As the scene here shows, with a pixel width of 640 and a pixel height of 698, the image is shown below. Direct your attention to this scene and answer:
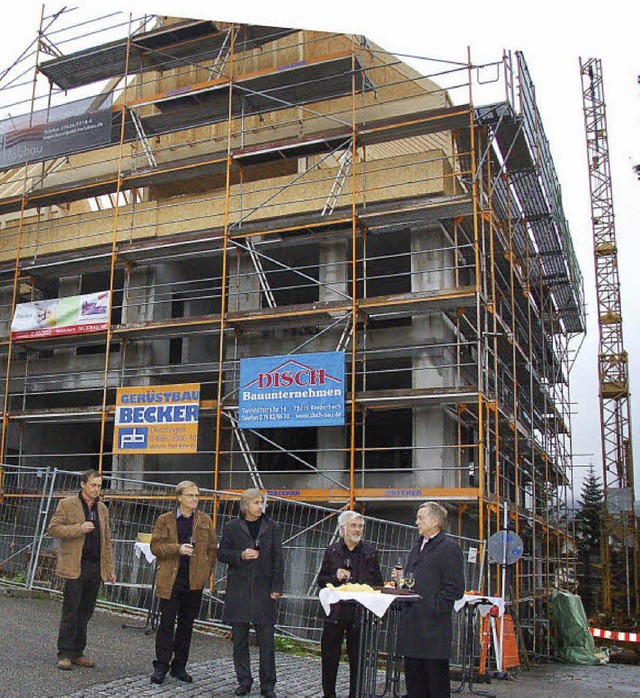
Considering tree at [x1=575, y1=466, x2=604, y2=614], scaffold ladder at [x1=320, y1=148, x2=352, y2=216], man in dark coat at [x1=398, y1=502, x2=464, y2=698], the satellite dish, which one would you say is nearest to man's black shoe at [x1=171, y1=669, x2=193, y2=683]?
man in dark coat at [x1=398, y1=502, x2=464, y2=698]

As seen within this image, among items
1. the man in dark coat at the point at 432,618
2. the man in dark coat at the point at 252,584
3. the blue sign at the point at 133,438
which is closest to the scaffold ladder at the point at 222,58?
the blue sign at the point at 133,438

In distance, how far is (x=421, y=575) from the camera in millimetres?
6125

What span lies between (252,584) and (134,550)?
6384 mm

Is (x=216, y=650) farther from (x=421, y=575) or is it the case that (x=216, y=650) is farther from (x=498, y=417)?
(x=498, y=417)

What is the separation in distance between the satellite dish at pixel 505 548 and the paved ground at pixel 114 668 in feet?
6.53

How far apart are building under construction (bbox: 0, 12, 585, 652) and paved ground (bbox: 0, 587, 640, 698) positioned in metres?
7.07

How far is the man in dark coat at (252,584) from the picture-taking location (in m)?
6.91

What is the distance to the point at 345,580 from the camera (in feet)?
23.5

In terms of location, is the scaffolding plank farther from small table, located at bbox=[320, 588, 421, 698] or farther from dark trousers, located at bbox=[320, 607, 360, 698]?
small table, located at bbox=[320, 588, 421, 698]

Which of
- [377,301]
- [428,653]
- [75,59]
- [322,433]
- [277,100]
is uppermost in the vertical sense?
[75,59]

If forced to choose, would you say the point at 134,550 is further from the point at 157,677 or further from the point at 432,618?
the point at 432,618

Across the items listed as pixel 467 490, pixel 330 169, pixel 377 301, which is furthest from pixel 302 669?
pixel 330 169

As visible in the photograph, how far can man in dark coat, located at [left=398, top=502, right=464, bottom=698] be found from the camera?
591 cm

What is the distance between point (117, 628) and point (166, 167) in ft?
45.4
